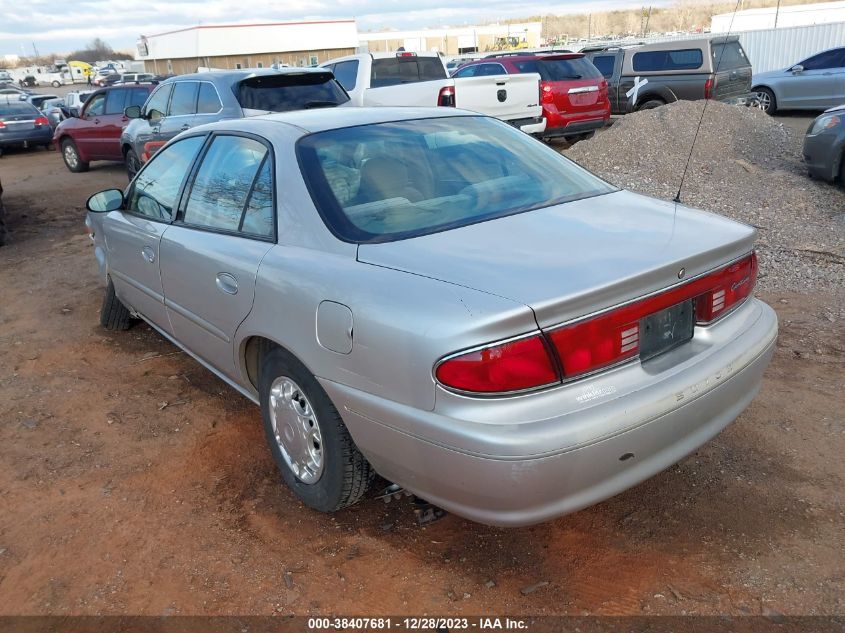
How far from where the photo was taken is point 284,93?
8.80m

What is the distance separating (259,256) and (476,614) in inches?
66.6

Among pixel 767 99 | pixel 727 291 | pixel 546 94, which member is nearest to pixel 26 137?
pixel 546 94

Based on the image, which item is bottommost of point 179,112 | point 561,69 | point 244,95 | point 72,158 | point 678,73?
point 72,158

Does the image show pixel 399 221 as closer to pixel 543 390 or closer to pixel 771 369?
pixel 543 390

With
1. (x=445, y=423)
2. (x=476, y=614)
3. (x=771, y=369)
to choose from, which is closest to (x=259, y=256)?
(x=445, y=423)

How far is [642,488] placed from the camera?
3207 millimetres

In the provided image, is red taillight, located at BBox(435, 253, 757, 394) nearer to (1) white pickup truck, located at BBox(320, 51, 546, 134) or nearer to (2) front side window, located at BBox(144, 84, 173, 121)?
(1) white pickup truck, located at BBox(320, 51, 546, 134)

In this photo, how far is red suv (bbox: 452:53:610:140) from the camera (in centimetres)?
1266

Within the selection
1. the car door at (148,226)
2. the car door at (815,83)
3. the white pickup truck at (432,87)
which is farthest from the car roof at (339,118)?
the car door at (815,83)

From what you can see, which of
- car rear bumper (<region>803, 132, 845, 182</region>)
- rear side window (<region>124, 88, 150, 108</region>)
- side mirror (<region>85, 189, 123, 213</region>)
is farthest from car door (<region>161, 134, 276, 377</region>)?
rear side window (<region>124, 88, 150, 108</region>)

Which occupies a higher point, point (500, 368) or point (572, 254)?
point (572, 254)

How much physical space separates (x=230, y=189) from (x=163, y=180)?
3.31 feet

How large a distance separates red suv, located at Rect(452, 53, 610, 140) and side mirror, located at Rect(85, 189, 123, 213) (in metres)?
9.18

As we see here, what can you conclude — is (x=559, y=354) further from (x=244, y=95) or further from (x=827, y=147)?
(x=244, y=95)
